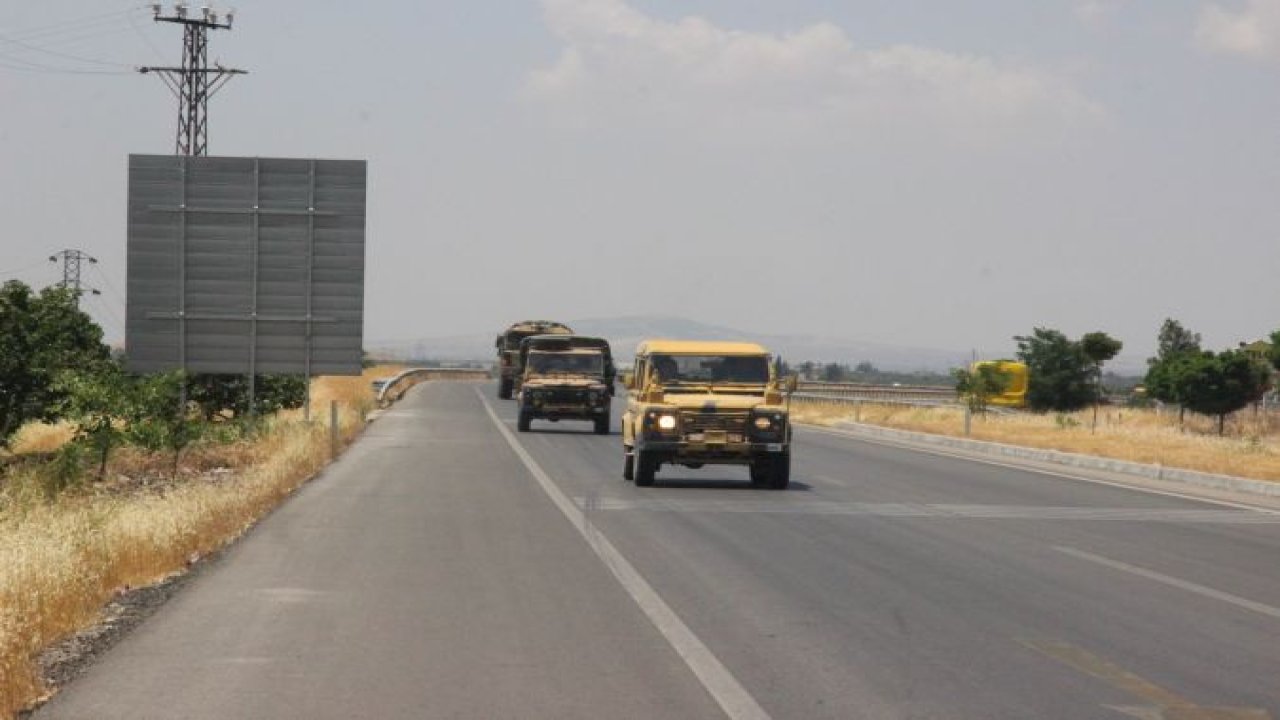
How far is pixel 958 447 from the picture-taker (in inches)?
1479

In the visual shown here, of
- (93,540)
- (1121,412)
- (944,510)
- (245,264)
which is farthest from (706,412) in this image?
(1121,412)

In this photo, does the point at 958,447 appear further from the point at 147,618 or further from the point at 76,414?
the point at 147,618

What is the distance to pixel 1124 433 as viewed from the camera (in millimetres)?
41438

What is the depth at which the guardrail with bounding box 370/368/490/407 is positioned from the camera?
5997 cm

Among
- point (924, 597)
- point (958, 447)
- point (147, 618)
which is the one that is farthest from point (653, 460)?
point (958, 447)

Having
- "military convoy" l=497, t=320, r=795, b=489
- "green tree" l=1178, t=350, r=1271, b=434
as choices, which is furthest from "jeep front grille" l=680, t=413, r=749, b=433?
"green tree" l=1178, t=350, r=1271, b=434

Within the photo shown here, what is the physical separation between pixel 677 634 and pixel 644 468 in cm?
1256

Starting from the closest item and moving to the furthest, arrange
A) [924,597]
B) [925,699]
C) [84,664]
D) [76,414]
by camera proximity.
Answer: [925,699], [84,664], [924,597], [76,414]

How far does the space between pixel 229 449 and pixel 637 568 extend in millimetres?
21201

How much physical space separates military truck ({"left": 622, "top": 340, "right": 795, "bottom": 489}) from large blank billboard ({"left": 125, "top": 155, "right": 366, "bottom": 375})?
51.0ft

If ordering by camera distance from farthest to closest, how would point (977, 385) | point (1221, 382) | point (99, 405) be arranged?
1. point (1221, 382)
2. point (977, 385)
3. point (99, 405)

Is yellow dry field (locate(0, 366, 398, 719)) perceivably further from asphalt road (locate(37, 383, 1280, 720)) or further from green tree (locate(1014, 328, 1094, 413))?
green tree (locate(1014, 328, 1094, 413))

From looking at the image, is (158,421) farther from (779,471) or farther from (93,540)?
(93,540)

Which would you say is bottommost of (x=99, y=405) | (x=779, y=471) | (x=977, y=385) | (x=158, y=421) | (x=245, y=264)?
(x=779, y=471)
